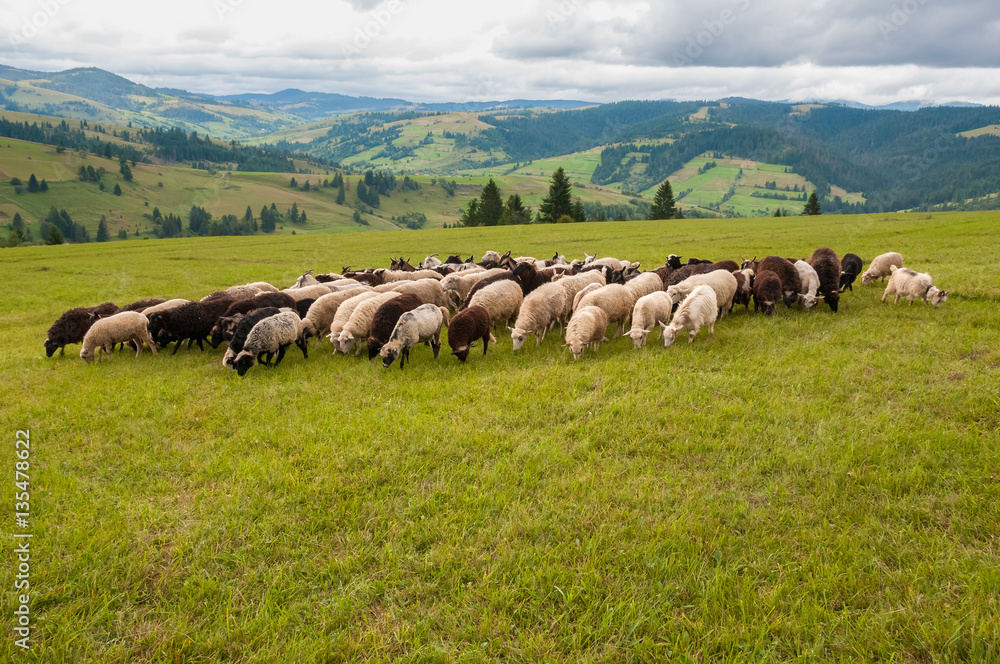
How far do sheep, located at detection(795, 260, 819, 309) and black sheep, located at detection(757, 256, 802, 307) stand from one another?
0.17 metres

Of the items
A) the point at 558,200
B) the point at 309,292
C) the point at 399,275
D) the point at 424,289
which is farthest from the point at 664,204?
the point at 309,292

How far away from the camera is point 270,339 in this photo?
11.4 metres

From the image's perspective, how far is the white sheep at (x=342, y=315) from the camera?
40.7ft

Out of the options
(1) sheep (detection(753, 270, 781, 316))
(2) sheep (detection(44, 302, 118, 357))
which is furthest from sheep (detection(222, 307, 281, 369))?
(1) sheep (detection(753, 270, 781, 316))

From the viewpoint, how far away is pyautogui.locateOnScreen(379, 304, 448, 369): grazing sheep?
36.0 feet

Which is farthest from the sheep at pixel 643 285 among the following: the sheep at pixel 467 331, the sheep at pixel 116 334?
the sheep at pixel 116 334

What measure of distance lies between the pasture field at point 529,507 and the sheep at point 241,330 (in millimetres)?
381

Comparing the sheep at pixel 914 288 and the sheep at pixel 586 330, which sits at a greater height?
the sheep at pixel 914 288

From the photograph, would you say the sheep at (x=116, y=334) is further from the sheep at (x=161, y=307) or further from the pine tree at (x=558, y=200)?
the pine tree at (x=558, y=200)

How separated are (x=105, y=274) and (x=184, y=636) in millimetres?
36816

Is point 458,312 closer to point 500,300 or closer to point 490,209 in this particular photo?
point 500,300

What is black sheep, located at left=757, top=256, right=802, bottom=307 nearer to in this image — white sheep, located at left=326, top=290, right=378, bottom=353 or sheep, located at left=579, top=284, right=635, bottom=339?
sheep, located at left=579, top=284, right=635, bottom=339

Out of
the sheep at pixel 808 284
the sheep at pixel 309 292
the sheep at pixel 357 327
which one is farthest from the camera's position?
the sheep at pixel 309 292

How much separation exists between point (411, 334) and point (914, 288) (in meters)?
14.4
